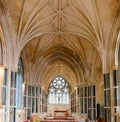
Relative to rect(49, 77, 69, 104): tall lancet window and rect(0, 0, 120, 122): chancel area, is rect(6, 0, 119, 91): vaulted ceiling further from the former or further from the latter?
rect(49, 77, 69, 104): tall lancet window

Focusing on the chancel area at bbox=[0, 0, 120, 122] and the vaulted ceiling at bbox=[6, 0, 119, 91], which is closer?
the chancel area at bbox=[0, 0, 120, 122]

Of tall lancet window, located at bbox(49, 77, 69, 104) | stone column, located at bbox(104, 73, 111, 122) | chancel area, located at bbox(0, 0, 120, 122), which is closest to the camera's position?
chancel area, located at bbox(0, 0, 120, 122)

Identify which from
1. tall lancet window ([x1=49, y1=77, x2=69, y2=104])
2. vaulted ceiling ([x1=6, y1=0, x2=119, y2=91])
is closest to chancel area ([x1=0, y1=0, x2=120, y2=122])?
vaulted ceiling ([x1=6, y1=0, x2=119, y2=91])

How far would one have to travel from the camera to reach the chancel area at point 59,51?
1574 centimetres

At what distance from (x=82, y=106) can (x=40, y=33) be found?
960 cm

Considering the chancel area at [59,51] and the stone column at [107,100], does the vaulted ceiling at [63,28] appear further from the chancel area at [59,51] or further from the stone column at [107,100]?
the stone column at [107,100]

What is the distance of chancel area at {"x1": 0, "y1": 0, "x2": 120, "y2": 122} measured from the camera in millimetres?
15742

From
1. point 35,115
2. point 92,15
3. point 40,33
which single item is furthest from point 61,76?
point 92,15

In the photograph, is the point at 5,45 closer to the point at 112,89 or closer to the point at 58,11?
the point at 58,11

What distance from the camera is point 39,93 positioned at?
25.7m

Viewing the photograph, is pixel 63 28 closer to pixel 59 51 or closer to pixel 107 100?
pixel 59 51

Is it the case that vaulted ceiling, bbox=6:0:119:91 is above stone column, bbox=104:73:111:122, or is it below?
above

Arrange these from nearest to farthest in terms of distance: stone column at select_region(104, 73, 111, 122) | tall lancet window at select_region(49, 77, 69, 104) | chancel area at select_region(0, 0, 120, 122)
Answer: chancel area at select_region(0, 0, 120, 122) < stone column at select_region(104, 73, 111, 122) < tall lancet window at select_region(49, 77, 69, 104)

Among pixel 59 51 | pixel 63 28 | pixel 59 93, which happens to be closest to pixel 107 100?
pixel 63 28
